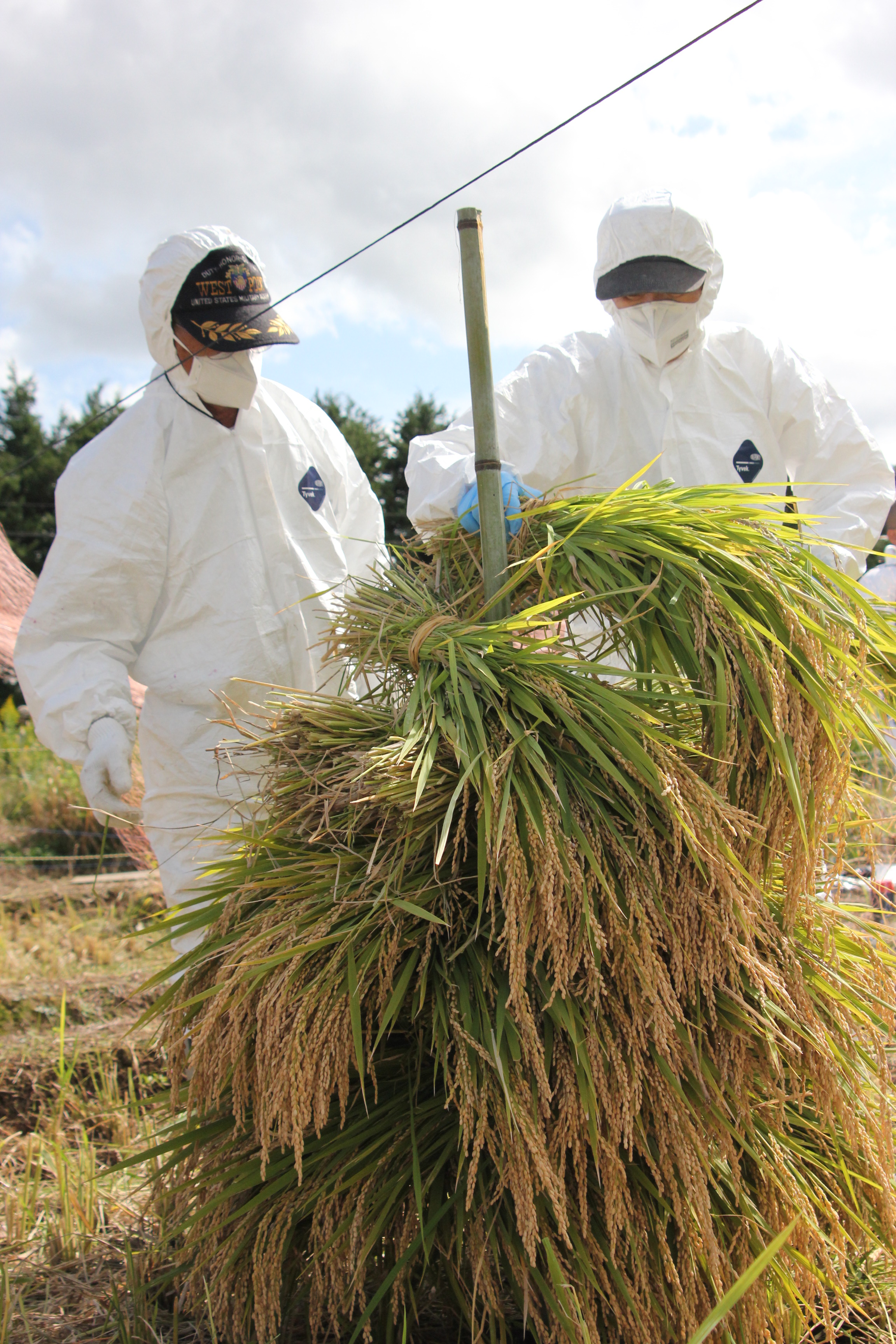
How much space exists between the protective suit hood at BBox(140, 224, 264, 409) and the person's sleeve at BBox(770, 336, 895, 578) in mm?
1513

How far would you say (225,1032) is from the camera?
1.26 meters

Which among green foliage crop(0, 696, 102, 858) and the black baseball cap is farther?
green foliage crop(0, 696, 102, 858)

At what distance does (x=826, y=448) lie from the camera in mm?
2426

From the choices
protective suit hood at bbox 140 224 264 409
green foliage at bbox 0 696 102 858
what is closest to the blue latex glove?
protective suit hood at bbox 140 224 264 409

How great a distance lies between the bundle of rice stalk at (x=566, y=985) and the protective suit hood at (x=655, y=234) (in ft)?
3.61

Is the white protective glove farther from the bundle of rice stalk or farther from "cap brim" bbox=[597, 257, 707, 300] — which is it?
"cap brim" bbox=[597, 257, 707, 300]

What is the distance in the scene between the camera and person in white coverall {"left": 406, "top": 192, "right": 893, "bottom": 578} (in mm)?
2277

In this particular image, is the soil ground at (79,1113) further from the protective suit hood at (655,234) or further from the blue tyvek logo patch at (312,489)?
the protective suit hood at (655,234)

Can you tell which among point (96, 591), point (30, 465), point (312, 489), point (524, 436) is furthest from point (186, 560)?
point (30, 465)

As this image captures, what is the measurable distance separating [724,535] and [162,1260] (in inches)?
62.1

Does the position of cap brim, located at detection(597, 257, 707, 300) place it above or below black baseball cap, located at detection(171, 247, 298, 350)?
below

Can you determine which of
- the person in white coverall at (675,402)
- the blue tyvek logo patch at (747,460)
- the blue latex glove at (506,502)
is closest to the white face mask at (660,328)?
the person in white coverall at (675,402)

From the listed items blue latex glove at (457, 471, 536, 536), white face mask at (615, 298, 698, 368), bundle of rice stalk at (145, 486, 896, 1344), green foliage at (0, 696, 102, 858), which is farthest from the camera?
green foliage at (0, 696, 102, 858)

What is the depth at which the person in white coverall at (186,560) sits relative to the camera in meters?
2.45
